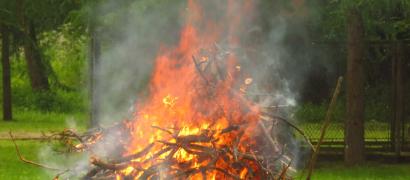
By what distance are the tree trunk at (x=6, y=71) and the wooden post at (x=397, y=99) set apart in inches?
389

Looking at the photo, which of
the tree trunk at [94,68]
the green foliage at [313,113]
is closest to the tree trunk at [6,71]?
the green foliage at [313,113]

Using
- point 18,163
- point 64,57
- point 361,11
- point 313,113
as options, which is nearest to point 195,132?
point 361,11

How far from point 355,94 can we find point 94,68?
14.8 ft

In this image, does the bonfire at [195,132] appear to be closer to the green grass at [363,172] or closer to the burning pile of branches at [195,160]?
the burning pile of branches at [195,160]

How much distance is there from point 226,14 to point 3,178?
4.34 m

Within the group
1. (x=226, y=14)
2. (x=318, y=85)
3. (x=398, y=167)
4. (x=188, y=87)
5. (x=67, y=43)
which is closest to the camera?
(x=188, y=87)

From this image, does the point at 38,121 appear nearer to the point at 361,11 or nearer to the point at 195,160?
the point at 361,11

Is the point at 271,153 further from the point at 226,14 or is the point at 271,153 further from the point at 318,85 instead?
the point at 318,85

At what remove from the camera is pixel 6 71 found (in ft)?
83.4

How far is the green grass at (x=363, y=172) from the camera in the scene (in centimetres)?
1390

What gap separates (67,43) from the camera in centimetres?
3959

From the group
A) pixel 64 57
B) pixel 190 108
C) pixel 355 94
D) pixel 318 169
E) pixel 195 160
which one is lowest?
pixel 64 57

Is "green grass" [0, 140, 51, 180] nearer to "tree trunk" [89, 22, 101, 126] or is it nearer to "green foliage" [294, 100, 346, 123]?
"tree trunk" [89, 22, 101, 126]

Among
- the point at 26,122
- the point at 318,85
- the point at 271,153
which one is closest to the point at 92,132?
the point at 271,153
